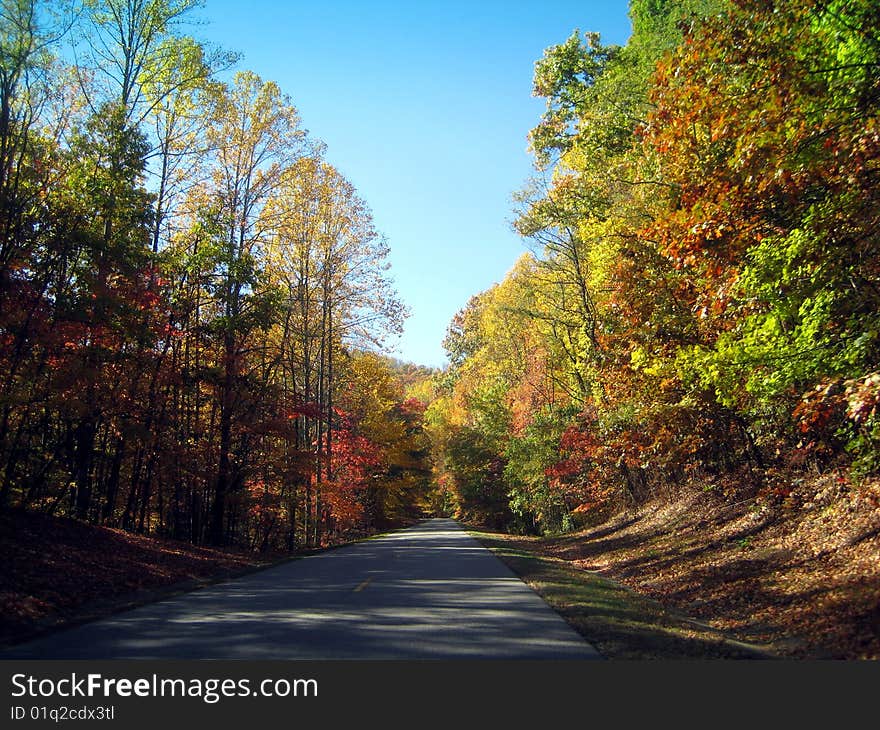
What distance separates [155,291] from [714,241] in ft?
49.9

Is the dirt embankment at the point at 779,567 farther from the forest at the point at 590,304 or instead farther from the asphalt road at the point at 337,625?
the asphalt road at the point at 337,625

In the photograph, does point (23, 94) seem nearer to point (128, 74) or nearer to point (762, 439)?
point (128, 74)

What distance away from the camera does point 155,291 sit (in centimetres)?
1786

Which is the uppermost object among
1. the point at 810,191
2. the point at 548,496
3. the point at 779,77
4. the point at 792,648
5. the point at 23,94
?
the point at 23,94

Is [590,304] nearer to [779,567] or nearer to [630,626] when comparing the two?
[779,567]

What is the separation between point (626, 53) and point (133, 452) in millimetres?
19560

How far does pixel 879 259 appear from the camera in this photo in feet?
28.3

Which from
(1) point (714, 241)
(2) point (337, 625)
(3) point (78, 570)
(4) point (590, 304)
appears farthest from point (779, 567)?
(4) point (590, 304)

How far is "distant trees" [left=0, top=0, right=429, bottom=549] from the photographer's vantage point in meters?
A: 14.2

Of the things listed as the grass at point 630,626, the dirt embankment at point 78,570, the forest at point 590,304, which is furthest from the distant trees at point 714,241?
the dirt embankment at point 78,570

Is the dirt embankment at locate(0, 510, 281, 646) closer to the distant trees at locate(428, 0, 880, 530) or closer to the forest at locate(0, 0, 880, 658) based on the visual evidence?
the forest at locate(0, 0, 880, 658)

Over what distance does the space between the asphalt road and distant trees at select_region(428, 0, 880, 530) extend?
421cm

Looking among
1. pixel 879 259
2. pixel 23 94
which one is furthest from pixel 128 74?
pixel 879 259

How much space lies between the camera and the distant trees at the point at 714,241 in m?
7.33
